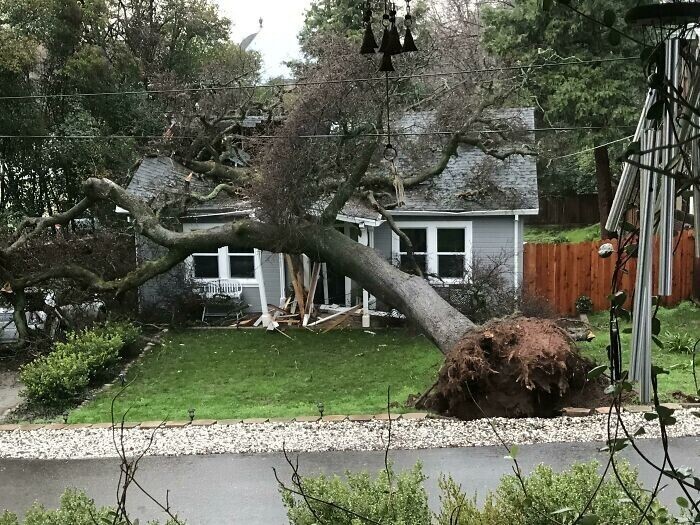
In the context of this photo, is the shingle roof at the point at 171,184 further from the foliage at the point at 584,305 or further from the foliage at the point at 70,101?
the foliage at the point at 584,305

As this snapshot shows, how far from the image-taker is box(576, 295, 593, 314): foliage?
1633 cm

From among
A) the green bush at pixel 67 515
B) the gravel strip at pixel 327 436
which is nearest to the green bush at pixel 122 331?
the gravel strip at pixel 327 436

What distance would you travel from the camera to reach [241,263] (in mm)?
17234

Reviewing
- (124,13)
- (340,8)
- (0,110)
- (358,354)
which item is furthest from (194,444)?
(340,8)

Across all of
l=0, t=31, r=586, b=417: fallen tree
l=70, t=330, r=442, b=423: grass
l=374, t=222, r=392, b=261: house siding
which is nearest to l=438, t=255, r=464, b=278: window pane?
l=374, t=222, r=392, b=261: house siding

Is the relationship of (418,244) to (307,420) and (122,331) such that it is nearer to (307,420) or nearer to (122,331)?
→ (122,331)

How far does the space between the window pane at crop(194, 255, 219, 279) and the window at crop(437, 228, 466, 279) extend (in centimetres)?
555

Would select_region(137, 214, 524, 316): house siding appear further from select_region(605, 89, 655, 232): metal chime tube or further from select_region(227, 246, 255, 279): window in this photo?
select_region(605, 89, 655, 232): metal chime tube

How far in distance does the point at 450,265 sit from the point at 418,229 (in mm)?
1147

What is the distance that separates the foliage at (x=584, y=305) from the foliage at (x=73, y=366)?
10077 millimetres

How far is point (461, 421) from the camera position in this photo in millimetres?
8227

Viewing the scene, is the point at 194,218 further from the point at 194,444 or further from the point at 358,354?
the point at 194,444

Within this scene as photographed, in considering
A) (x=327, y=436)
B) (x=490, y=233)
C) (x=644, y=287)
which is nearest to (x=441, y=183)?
(x=490, y=233)

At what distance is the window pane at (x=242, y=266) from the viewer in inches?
677
